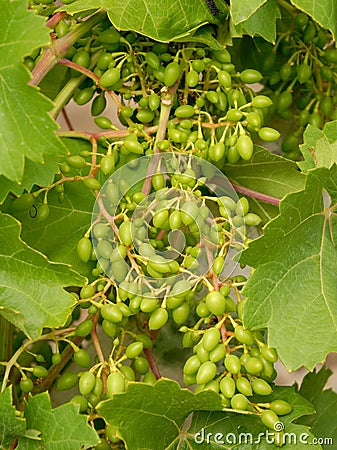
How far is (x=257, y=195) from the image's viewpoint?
81 centimetres

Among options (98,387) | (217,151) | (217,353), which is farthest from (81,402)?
(217,151)

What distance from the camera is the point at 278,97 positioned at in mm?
909

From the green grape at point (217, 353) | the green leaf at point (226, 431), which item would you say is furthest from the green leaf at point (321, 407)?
the green grape at point (217, 353)

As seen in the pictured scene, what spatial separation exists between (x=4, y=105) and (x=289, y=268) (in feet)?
0.91

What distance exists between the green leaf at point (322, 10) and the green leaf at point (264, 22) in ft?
0.15

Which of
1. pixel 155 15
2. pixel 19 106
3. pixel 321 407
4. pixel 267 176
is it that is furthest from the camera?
pixel 321 407

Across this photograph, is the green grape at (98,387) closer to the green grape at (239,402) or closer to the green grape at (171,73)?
the green grape at (239,402)

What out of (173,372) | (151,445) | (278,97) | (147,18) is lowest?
(173,372)

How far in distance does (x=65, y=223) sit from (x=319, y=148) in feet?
0.83

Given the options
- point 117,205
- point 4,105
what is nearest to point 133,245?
point 117,205

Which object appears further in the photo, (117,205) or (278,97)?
(278,97)

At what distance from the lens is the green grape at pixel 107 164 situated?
717 millimetres

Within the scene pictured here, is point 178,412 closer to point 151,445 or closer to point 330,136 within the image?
point 151,445

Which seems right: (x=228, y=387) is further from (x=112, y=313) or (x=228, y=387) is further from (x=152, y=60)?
(x=152, y=60)
